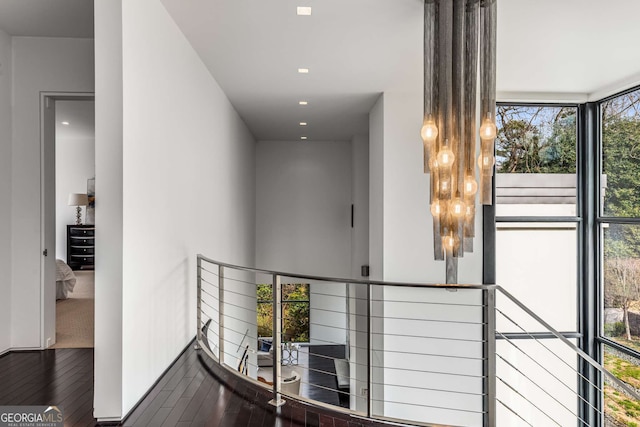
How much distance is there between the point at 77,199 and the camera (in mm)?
8156

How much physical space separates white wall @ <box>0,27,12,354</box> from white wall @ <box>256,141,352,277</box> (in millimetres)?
5182

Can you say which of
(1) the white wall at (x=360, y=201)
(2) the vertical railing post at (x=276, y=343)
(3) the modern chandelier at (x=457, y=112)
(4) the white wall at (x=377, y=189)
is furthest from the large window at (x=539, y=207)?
(2) the vertical railing post at (x=276, y=343)

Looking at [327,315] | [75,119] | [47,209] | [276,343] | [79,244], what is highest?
[75,119]

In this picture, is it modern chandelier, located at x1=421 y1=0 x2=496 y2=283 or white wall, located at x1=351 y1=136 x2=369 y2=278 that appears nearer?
modern chandelier, located at x1=421 y1=0 x2=496 y2=283

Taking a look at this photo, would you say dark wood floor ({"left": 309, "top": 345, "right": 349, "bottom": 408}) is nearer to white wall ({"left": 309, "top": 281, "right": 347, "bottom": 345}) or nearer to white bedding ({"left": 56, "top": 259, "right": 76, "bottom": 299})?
white wall ({"left": 309, "top": 281, "right": 347, "bottom": 345})

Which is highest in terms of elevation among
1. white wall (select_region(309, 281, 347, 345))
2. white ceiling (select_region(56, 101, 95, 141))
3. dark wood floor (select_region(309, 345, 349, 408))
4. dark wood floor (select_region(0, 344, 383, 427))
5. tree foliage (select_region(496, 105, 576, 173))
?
white ceiling (select_region(56, 101, 95, 141))

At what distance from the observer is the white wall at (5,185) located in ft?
11.5

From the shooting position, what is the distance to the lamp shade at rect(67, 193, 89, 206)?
8102mm

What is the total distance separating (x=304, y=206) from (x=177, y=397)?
608cm

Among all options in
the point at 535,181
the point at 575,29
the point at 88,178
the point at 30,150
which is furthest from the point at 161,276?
the point at 88,178

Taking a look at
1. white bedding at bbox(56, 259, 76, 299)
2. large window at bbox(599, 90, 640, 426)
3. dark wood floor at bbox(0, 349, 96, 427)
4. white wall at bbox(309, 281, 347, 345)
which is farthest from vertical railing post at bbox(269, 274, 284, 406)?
white wall at bbox(309, 281, 347, 345)

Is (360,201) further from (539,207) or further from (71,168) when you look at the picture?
(71,168)

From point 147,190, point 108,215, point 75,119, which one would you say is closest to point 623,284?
point 147,190

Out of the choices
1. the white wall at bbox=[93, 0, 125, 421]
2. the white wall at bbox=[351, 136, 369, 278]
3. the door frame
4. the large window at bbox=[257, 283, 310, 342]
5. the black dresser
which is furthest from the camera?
the large window at bbox=[257, 283, 310, 342]
